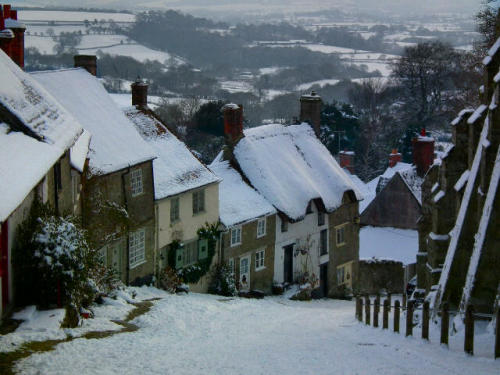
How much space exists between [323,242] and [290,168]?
4.26 metres

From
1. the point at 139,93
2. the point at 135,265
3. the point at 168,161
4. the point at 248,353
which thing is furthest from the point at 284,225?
the point at 248,353

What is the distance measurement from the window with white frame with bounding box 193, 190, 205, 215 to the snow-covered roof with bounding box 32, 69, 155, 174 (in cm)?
435

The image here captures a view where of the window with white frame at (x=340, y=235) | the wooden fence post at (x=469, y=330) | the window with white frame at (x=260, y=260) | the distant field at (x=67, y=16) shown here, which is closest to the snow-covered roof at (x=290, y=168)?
the window with white frame at (x=340, y=235)

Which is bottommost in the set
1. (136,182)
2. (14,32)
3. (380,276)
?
(380,276)

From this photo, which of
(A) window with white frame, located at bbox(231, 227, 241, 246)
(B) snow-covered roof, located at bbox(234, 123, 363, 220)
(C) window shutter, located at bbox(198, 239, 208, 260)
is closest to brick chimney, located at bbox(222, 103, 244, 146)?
(B) snow-covered roof, located at bbox(234, 123, 363, 220)

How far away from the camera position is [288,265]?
39781 mm

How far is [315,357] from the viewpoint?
15641mm

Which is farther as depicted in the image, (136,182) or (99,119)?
(136,182)

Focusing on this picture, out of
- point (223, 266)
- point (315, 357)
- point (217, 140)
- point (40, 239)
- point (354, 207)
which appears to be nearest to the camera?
point (315, 357)

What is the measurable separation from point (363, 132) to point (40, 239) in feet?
228

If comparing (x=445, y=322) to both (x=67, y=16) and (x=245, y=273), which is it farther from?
(x=67, y=16)

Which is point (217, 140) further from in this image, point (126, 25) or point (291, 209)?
point (126, 25)

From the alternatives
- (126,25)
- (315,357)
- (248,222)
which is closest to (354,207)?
(248,222)

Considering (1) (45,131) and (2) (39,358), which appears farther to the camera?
(1) (45,131)
